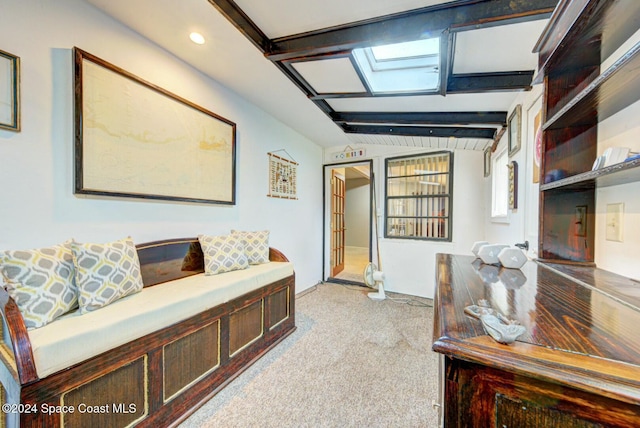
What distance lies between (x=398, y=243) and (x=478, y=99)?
2255 millimetres

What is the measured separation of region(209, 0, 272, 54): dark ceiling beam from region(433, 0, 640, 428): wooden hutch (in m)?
1.64

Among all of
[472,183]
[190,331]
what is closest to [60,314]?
[190,331]

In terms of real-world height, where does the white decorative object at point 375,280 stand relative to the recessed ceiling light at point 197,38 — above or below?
below

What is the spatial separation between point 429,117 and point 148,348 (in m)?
3.08

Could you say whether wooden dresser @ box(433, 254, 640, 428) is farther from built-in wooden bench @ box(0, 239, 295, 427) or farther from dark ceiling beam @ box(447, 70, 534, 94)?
dark ceiling beam @ box(447, 70, 534, 94)

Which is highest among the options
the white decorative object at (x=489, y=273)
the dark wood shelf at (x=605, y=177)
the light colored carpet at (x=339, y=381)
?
the dark wood shelf at (x=605, y=177)

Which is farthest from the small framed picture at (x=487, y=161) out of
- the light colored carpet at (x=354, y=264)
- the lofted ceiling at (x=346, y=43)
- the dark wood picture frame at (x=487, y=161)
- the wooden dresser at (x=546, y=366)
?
the wooden dresser at (x=546, y=366)

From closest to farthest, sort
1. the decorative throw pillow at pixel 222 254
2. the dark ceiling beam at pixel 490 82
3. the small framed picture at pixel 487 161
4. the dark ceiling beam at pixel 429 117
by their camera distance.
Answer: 1. the dark ceiling beam at pixel 490 82
2. the decorative throw pillow at pixel 222 254
3. the dark ceiling beam at pixel 429 117
4. the small framed picture at pixel 487 161

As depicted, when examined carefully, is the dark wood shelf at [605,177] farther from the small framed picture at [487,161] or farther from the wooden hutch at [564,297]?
the small framed picture at [487,161]

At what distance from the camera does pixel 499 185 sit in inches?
112

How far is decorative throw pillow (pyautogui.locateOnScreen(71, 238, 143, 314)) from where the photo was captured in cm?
131

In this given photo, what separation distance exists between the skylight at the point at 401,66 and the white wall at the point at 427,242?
5.67ft

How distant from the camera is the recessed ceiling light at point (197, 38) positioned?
1.74m

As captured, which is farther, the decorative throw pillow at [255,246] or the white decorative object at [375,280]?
the white decorative object at [375,280]
